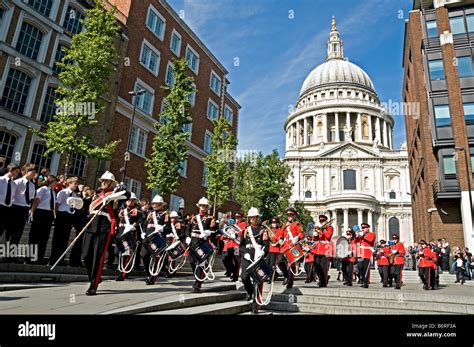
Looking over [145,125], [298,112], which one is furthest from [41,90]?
[298,112]

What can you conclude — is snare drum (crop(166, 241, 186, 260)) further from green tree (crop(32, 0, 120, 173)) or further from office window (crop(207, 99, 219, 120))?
office window (crop(207, 99, 219, 120))

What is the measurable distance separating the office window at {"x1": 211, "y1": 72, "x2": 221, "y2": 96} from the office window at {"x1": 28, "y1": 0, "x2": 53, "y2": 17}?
60.0 feet

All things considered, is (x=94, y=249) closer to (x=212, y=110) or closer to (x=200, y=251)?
(x=200, y=251)

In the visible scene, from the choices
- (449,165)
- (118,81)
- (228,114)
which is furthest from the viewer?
(228,114)

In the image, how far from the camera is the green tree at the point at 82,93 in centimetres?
1572

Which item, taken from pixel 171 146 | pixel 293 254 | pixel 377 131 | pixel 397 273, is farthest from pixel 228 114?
pixel 377 131

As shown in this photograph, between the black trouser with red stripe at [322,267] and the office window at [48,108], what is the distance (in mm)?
17760

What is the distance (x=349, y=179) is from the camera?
74.6 metres

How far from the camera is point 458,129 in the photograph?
89.1ft

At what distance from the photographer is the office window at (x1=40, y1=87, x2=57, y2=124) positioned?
19734mm

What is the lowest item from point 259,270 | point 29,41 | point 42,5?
point 259,270

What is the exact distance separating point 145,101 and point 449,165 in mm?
25822

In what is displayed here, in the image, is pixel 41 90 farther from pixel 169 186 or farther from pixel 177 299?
pixel 177 299

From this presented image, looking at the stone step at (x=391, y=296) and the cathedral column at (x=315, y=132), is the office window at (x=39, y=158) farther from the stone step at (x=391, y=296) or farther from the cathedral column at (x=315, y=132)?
the cathedral column at (x=315, y=132)
